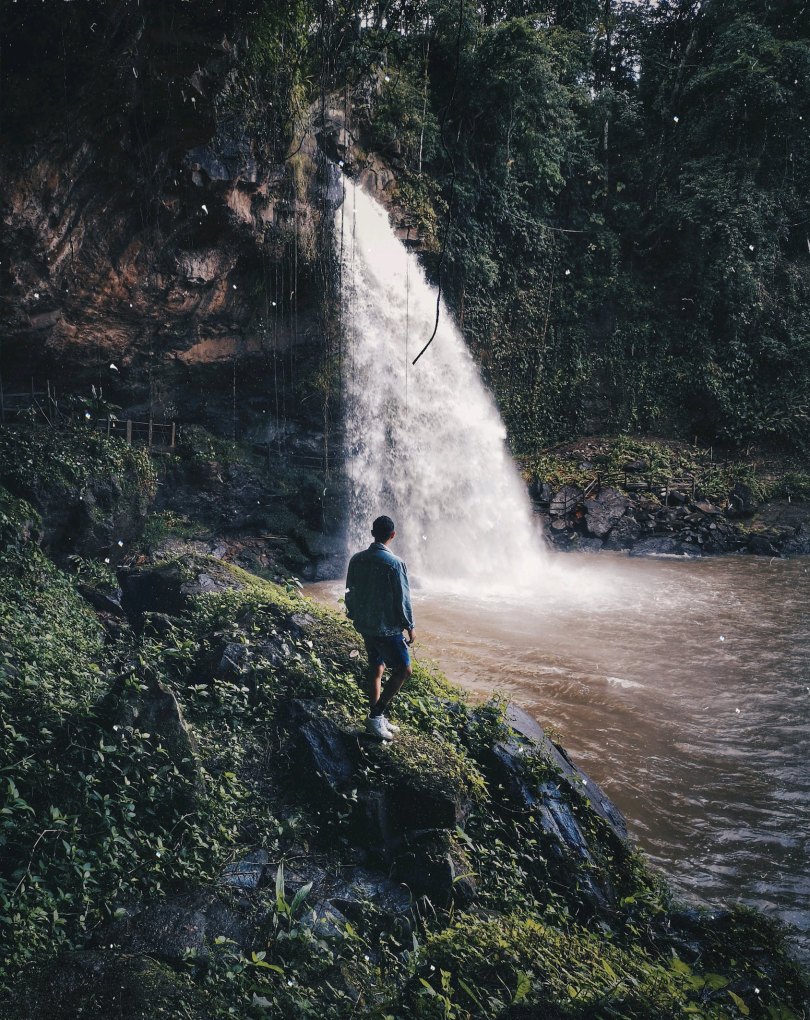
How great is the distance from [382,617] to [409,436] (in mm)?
9960

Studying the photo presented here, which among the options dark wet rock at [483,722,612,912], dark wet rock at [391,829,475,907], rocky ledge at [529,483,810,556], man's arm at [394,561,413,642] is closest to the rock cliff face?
rocky ledge at [529,483,810,556]

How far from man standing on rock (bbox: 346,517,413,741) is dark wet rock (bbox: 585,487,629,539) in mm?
12230

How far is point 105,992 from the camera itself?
246cm

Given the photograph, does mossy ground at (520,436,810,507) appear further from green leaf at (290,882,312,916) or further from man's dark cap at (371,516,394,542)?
green leaf at (290,882,312,916)

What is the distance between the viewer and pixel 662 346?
18984 millimetres

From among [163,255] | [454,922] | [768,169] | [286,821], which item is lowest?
[454,922]

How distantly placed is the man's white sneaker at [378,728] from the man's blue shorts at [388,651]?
367mm

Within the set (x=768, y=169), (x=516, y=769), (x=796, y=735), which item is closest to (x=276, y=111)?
(x=516, y=769)

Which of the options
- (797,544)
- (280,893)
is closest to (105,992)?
(280,893)

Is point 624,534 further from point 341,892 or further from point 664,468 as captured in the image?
point 341,892

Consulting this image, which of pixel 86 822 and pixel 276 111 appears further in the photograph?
pixel 276 111

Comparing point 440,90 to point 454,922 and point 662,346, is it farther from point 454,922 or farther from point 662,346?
point 454,922

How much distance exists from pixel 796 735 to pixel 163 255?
1127 centimetres

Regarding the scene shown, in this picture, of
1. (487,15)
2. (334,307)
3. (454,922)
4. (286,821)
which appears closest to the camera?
(454,922)
